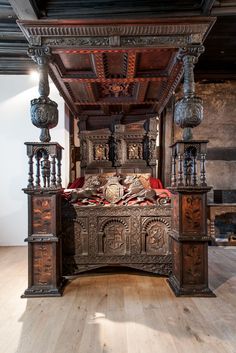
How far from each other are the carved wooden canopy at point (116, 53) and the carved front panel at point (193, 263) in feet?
6.05

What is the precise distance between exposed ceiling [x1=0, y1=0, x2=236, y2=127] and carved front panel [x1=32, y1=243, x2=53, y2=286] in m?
1.84

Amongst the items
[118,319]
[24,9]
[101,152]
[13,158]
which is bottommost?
[118,319]

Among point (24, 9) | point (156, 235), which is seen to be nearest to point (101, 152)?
point (156, 235)

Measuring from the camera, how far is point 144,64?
121 inches

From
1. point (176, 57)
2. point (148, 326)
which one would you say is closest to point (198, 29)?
point (176, 57)

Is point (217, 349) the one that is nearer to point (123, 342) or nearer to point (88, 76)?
point (123, 342)

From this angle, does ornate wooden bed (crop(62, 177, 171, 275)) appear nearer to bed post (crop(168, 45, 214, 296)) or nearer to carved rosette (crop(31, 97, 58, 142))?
bed post (crop(168, 45, 214, 296))

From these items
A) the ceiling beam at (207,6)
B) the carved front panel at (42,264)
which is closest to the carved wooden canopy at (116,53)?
the ceiling beam at (207,6)

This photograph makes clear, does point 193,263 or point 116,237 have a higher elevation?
point 116,237

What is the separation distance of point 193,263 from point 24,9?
105 inches

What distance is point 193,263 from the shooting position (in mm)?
2523

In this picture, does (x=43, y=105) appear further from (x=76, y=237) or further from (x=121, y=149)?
(x=121, y=149)

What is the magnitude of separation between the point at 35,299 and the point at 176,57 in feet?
8.66

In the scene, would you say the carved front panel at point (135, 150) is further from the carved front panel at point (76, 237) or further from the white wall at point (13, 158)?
the carved front panel at point (76, 237)
